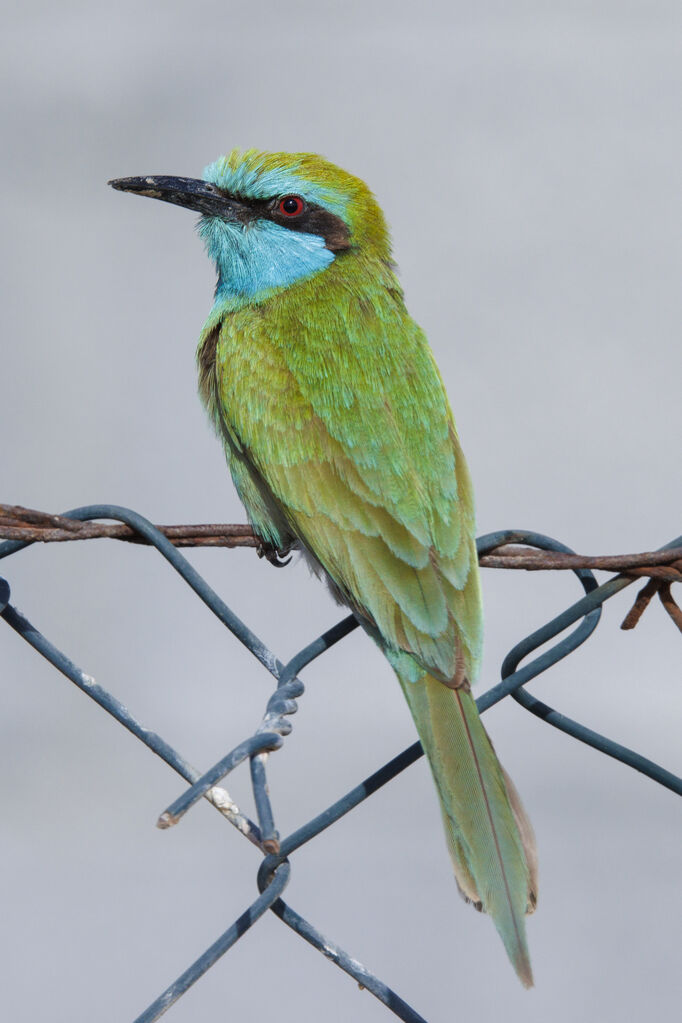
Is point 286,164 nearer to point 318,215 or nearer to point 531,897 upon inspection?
point 318,215

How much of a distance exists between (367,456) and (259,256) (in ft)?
2.02

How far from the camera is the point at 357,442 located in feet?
5.04

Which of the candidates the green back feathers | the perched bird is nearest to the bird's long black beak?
Answer: the perched bird

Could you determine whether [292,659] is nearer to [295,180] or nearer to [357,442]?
[357,442]

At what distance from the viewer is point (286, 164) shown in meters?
2.04

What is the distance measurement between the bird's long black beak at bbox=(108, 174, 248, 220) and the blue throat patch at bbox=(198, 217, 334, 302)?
2 cm

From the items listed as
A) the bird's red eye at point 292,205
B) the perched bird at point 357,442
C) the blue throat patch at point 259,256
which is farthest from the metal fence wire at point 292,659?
the bird's red eye at point 292,205

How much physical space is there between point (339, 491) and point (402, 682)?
299mm

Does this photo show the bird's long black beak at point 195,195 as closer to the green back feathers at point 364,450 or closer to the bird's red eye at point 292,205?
the bird's red eye at point 292,205

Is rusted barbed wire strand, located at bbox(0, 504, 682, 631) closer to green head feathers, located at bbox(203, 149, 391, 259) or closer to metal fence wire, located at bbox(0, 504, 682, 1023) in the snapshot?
metal fence wire, located at bbox(0, 504, 682, 1023)

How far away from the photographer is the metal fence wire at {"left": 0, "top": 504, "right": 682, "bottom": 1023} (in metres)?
1.01

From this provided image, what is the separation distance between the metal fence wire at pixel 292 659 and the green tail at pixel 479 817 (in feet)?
0.24

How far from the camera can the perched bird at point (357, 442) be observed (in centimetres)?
120

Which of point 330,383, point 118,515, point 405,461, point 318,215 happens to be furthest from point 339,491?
point 318,215
